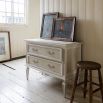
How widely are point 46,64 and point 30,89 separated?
50 cm

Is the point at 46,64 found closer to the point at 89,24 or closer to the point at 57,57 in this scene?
the point at 57,57

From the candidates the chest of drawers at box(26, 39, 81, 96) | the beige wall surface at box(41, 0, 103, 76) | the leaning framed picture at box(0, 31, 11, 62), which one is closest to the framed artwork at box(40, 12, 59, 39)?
the beige wall surface at box(41, 0, 103, 76)

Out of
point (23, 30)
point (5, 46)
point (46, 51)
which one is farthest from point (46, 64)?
point (23, 30)

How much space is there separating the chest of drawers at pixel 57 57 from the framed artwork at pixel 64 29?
209mm

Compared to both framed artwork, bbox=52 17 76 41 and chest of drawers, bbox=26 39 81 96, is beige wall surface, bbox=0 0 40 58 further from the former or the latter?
framed artwork, bbox=52 17 76 41

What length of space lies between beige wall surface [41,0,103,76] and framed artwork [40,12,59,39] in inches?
10.0

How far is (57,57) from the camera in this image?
8.27 feet

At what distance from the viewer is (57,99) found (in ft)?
7.95

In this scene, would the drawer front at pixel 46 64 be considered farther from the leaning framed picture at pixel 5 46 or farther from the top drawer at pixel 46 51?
the leaning framed picture at pixel 5 46

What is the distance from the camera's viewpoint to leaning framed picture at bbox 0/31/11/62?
4625mm

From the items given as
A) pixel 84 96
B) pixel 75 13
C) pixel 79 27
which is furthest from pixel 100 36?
pixel 84 96

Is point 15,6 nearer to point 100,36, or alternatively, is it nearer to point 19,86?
point 19,86

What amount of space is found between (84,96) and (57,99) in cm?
41

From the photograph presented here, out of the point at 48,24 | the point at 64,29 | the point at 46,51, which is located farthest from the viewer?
the point at 48,24
